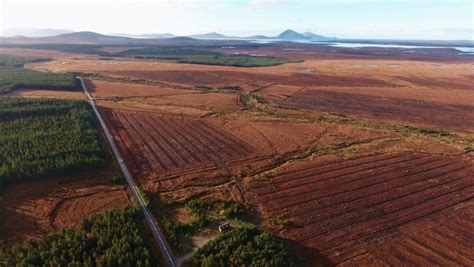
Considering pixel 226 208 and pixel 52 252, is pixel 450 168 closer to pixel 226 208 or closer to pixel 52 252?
pixel 226 208

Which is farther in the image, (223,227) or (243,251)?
(223,227)

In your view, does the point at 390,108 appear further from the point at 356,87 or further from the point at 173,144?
the point at 173,144

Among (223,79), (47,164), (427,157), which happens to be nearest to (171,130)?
(47,164)

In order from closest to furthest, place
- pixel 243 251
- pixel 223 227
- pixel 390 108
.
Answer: pixel 243 251 → pixel 223 227 → pixel 390 108

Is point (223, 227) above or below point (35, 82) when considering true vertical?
below

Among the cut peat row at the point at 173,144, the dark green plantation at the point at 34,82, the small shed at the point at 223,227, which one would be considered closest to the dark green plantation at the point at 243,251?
the small shed at the point at 223,227

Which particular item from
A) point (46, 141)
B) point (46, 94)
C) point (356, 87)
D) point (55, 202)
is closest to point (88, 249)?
point (55, 202)
